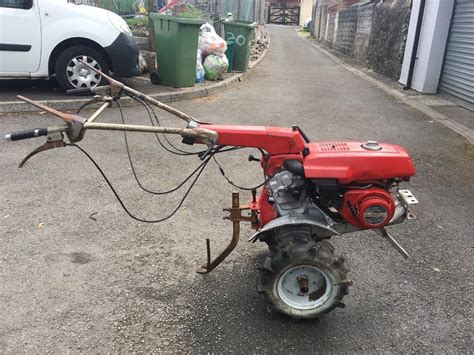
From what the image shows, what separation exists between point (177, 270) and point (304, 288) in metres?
1.01

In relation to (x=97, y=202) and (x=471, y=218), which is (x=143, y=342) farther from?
(x=471, y=218)

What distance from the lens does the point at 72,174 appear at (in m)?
4.61

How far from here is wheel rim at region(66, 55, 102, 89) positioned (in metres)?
7.22

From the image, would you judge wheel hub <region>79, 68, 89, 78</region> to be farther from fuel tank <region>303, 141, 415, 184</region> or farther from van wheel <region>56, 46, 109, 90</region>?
fuel tank <region>303, 141, 415, 184</region>

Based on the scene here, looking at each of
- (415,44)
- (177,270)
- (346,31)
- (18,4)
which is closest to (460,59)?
(415,44)

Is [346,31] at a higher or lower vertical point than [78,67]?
higher

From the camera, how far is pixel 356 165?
249 cm

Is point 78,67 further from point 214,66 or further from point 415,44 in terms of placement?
point 415,44

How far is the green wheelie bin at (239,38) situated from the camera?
1105 centimetres

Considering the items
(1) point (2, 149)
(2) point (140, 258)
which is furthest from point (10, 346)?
(1) point (2, 149)

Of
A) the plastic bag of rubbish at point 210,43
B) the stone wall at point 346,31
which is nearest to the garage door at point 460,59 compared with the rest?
the plastic bag of rubbish at point 210,43

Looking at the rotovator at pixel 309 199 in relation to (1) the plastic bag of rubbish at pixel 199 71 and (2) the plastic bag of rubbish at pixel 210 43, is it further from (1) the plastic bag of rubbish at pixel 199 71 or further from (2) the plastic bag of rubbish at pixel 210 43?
(2) the plastic bag of rubbish at pixel 210 43

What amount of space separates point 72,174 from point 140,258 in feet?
6.08

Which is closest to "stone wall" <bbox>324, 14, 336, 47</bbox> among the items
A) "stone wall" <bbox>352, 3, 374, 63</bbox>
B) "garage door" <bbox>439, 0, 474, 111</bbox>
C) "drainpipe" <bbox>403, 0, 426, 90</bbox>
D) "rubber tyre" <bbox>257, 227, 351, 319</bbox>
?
"stone wall" <bbox>352, 3, 374, 63</bbox>
